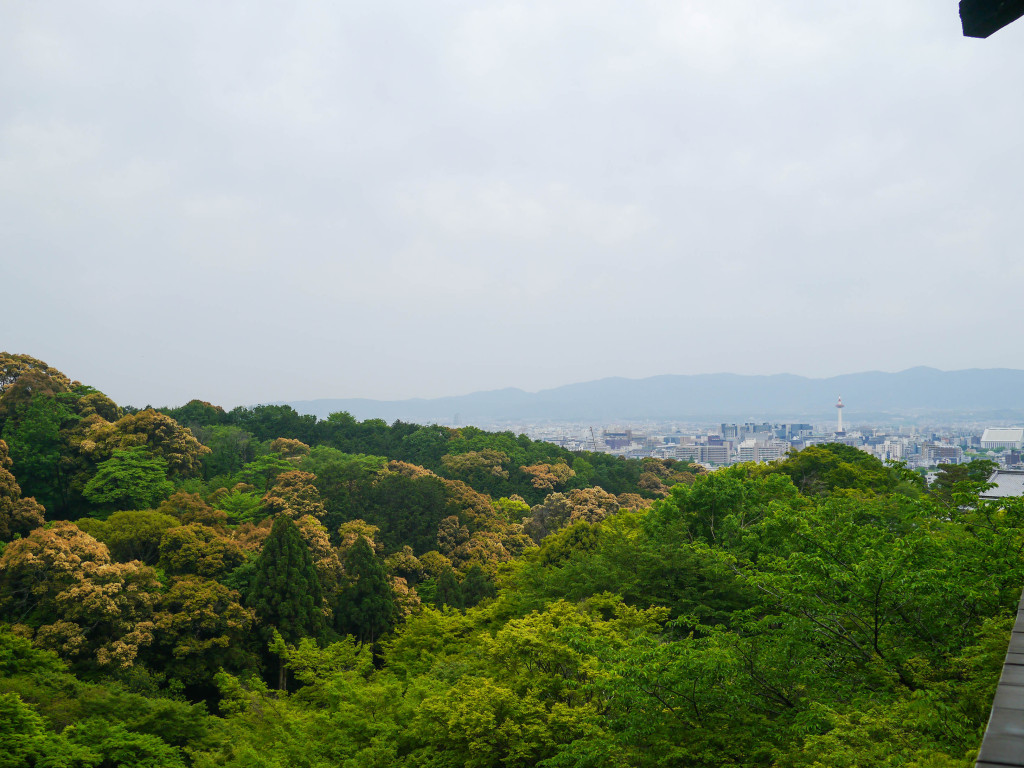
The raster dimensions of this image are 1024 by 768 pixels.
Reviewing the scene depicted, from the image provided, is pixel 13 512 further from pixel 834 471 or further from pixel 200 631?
pixel 834 471

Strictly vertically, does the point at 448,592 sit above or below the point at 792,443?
above

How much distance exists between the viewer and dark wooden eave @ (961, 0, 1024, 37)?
168 cm

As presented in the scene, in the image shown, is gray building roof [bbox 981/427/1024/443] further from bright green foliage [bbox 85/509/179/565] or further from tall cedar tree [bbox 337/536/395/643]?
bright green foliage [bbox 85/509/179/565]

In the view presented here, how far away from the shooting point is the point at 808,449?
30.3 m

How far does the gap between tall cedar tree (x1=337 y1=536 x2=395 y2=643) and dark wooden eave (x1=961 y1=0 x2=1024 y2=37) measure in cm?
2039

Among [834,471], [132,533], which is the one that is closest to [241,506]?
[132,533]

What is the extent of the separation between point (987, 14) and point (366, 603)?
20482mm

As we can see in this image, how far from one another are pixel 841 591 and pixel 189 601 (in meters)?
14.9

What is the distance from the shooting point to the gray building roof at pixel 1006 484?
24.9 meters

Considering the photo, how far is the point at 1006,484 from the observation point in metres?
28.6

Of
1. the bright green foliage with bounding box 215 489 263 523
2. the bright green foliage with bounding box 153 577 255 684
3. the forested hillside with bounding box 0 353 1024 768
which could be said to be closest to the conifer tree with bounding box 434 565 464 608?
the forested hillside with bounding box 0 353 1024 768

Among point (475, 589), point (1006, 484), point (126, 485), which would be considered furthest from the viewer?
point (1006, 484)

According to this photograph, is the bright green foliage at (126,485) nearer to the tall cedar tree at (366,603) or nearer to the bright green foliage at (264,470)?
the bright green foliage at (264,470)

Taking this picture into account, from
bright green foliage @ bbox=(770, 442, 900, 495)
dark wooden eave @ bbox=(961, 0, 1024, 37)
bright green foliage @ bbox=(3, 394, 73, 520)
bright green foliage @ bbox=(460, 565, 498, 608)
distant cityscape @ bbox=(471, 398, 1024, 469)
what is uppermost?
dark wooden eave @ bbox=(961, 0, 1024, 37)
